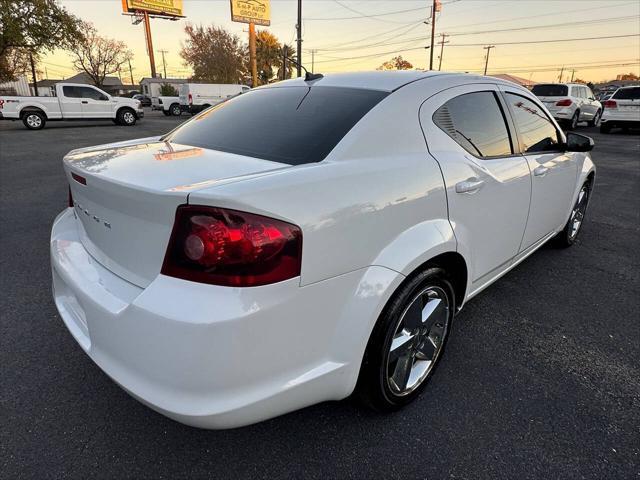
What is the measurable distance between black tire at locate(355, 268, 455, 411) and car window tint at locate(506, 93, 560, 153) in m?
1.43

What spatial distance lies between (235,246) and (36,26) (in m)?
29.8

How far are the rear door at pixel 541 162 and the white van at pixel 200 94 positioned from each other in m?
27.4

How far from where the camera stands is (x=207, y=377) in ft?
4.24

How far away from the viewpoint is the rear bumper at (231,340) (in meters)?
1.27

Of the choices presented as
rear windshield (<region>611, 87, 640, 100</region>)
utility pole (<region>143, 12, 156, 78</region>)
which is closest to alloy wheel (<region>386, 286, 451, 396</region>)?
rear windshield (<region>611, 87, 640, 100</region>)

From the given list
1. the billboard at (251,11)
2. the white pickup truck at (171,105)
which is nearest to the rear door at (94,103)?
the white pickup truck at (171,105)

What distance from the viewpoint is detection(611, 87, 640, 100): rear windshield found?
588 inches

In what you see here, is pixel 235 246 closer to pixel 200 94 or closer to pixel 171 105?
pixel 200 94

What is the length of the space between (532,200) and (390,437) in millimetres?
1904

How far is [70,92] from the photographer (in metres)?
17.7

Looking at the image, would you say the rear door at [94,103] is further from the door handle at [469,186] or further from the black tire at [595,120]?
the black tire at [595,120]

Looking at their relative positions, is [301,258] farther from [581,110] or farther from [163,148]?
[581,110]

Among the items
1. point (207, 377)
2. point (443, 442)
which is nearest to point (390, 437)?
point (443, 442)

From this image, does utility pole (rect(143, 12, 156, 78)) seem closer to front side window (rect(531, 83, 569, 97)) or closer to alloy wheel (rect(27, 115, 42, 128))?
alloy wheel (rect(27, 115, 42, 128))
